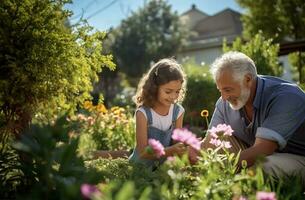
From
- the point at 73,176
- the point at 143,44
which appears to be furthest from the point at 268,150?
the point at 143,44

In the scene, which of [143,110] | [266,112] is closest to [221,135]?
[266,112]

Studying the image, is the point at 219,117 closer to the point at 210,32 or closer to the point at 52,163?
the point at 52,163

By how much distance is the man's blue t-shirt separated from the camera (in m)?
3.26

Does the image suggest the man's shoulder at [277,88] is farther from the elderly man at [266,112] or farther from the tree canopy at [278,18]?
the tree canopy at [278,18]

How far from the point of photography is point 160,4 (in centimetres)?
4150

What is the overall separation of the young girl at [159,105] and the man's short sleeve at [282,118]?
1058mm

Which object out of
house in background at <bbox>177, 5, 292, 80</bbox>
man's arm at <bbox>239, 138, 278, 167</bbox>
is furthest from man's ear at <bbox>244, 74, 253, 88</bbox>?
house in background at <bbox>177, 5, 292, 80</bbox>

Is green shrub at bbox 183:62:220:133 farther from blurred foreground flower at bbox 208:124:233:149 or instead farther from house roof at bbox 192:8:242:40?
house roof at bbox 192:8:242:40

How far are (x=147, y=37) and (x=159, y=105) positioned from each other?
109 ft

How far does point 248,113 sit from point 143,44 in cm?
3291

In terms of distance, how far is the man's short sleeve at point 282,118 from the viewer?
324 centimetres

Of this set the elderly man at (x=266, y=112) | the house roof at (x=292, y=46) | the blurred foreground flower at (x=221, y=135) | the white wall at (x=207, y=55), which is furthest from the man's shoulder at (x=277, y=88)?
the white wall at (x=207, y=55)

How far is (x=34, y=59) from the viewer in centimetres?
375

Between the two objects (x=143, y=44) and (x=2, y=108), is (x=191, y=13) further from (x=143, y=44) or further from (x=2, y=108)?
(x=2, y=108)
